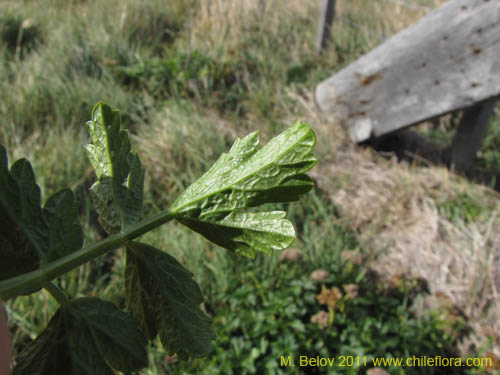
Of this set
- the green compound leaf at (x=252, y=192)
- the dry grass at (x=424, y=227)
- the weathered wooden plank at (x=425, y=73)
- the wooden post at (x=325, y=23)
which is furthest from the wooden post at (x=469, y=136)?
the green compound leaf at (x=252, y=192)

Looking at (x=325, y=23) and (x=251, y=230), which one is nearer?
(x=251, y=230)

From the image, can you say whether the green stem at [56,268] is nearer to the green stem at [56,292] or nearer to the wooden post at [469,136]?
the green stem at [56,292]

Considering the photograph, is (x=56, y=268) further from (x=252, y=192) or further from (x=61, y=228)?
(x=252, y=192)

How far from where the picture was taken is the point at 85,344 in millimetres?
319

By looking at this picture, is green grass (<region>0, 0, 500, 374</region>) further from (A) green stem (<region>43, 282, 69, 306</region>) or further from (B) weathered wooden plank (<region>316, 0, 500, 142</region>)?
(A) green stem (<region>43, 282, 69, 306</region>)

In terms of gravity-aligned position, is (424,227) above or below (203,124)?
below

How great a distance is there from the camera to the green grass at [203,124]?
1.65 meters

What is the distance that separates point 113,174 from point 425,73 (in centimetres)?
223

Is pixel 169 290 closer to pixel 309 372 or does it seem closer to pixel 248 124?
pixel 309 372

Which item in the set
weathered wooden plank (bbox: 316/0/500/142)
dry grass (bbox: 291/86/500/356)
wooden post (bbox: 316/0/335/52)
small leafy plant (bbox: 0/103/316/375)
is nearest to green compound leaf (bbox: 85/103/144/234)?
small leafy plant (bbox: 0/103/316/375)

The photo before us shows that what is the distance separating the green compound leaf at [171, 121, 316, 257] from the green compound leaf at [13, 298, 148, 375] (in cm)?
10

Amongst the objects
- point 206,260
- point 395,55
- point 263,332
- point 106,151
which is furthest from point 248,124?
point 106,151

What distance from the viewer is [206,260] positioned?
1963 millimetres

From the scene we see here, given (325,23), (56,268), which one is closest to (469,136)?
(325,23)
